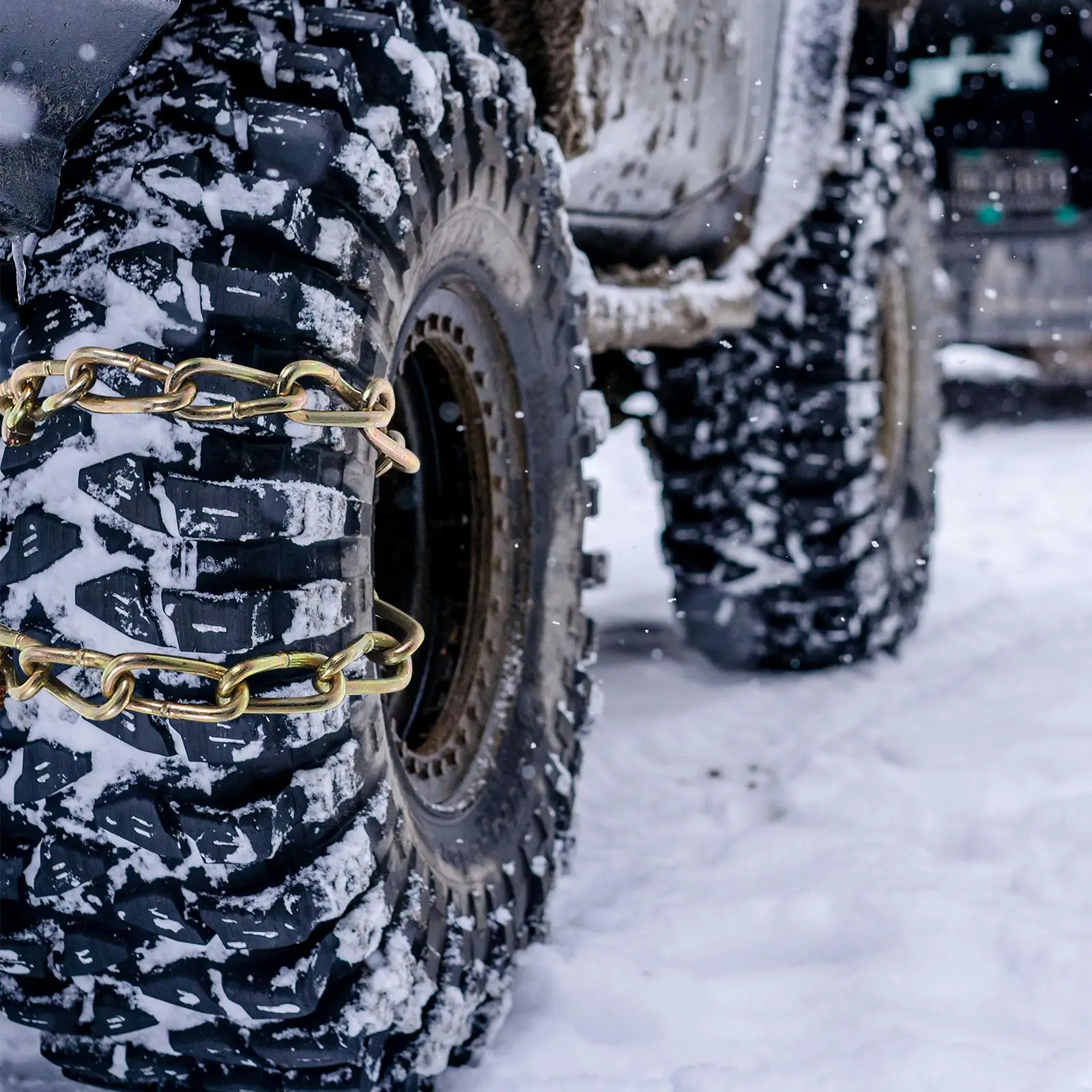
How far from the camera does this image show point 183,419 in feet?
3.40

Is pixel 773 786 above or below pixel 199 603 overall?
below

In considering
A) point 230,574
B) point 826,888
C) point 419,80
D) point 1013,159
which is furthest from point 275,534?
point 1013,159

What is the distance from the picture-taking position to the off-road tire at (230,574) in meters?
1.07

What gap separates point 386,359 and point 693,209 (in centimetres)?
137

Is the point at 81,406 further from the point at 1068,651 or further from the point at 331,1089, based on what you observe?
the point at 1068,651

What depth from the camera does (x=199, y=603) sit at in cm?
105

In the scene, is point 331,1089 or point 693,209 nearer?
point 331,1089

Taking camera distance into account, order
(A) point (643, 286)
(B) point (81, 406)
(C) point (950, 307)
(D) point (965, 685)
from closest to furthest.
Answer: (B) point (81, 406), (A) point (643, 286), (D) point (965, 685), (C) point (950, 307)

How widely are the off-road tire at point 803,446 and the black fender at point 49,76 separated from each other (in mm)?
1956

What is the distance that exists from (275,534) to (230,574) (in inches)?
1.9

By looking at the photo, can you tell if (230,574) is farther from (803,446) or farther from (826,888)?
(803,446)

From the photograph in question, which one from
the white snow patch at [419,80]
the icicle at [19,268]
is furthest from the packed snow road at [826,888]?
the white snow patch at [419,80]

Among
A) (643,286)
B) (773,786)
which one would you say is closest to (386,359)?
(643,286)

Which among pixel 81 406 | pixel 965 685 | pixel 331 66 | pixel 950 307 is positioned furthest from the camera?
pixel 950 307
